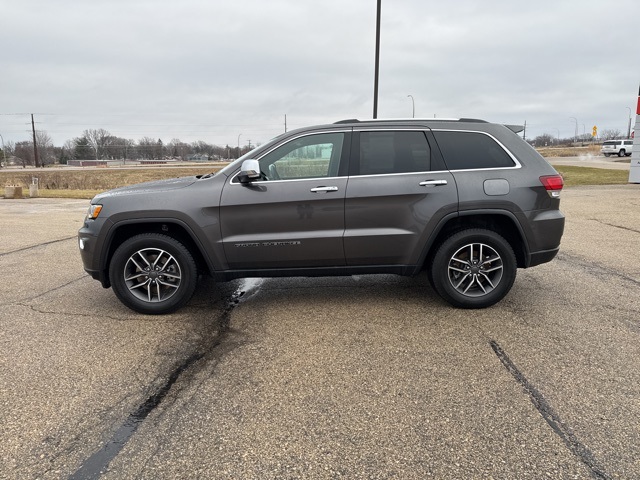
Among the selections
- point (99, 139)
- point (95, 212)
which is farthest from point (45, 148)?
point (95, 212)

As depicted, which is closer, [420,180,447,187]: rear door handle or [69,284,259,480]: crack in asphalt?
[69,284,259,480]: crack in asphalt

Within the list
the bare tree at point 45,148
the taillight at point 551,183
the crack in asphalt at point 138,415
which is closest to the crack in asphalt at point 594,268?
the taillight at point 551,183

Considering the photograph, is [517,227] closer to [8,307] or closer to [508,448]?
[508,448]

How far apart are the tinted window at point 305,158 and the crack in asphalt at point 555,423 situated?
2285 millimetres

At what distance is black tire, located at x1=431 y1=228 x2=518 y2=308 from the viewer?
4.40 meters

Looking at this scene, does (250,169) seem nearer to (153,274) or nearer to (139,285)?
(153,274)

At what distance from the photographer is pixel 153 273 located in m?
4.45

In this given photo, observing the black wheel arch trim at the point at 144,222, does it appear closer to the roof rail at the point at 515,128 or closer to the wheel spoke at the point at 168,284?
the wheel spoke at the point at 168,284

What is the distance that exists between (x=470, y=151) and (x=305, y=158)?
162 centimetres

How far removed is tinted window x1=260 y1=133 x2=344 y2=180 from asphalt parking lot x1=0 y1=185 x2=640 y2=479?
1371 mm

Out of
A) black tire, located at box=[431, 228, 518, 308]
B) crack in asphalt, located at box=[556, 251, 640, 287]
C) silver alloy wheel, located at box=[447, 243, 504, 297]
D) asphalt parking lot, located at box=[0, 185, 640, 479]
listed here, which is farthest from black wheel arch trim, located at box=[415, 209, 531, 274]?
crack in asphalt, located at box=[556, 251, 640, 287]

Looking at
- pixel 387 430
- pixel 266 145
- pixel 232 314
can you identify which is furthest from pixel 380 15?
pixel 387 430

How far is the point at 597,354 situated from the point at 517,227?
4.45 feet

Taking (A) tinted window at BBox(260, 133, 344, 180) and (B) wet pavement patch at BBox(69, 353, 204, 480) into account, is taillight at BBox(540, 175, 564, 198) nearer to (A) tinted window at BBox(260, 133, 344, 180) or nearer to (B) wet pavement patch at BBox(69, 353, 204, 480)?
(A) tinted window at BBox(260, 133, 344, 180)
